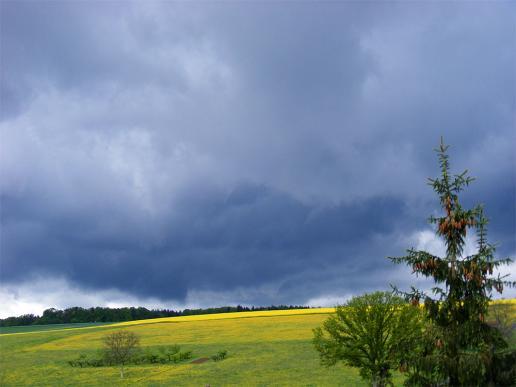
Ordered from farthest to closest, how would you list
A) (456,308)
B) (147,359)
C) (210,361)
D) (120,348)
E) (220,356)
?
1. (147,359)
2. (220,356)
3. (120,348)
4. (210,361)
5. (456,308)

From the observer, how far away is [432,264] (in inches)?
786

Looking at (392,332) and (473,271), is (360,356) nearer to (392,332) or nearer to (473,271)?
(392,332)

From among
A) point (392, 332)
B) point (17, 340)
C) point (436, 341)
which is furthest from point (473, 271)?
point (17, 340)

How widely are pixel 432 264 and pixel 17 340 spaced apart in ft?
411

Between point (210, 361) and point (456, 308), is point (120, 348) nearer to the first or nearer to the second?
point (210, 361)

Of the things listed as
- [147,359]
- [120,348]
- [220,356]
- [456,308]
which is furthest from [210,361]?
[456,308]

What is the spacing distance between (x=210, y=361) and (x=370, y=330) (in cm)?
3892

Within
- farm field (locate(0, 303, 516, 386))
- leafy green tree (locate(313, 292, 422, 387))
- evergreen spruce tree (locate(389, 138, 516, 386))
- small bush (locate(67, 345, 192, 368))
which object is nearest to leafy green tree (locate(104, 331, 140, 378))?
small bush (locate(67, 345, 192, 368))

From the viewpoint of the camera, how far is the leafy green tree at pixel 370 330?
41.4 metres

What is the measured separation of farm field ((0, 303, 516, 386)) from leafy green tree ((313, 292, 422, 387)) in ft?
38.1

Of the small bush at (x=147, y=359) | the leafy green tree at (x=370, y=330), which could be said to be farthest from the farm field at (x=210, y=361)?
the leafy green tree at (x=370, y=330)

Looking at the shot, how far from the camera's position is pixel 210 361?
2933 inches

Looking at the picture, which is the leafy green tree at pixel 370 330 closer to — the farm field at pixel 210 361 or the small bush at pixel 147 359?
the farm field at pixel 210 361

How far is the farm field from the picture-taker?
193 feet
